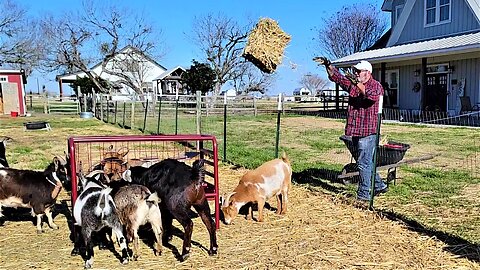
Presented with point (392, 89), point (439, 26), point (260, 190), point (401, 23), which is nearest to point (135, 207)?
point (260, 190)

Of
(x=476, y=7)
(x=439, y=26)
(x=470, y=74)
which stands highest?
(x=476, y=7)

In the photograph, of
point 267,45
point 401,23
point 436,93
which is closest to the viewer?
point 267,45

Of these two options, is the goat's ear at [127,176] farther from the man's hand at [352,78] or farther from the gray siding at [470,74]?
the gray siding at [470,74]

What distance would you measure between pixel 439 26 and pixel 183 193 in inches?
807

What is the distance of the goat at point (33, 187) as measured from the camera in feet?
16.9

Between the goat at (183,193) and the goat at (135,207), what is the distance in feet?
0.65

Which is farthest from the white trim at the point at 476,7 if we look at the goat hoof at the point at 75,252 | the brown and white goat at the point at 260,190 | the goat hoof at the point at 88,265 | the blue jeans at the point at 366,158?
the goat hoof at the point at 88,265

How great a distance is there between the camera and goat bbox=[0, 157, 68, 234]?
203 inches

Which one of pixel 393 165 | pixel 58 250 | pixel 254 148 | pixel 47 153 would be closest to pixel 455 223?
pixel 393 165

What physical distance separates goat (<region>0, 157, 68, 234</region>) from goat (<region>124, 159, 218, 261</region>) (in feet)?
4.05

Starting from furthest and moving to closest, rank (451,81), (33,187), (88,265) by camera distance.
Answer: (451,81), (33,187), (88,265)

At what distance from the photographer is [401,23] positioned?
2345cm

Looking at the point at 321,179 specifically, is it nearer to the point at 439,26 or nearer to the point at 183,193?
the point at 183,193

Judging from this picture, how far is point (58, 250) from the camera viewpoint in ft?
15.6
